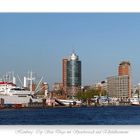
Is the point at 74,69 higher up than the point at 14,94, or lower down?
higher up

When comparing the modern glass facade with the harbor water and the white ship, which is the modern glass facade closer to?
the harbor water

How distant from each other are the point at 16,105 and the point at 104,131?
21.6 meters

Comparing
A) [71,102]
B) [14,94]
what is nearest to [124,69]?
[14,94]

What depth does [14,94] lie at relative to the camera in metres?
32.4

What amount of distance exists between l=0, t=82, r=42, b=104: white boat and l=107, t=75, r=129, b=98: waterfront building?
16.5ft

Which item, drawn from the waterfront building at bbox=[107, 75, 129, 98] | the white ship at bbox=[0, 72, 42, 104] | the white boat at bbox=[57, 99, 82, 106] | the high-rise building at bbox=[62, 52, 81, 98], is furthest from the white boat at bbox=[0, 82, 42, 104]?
the high-rise building at bbox=[62, 52, 81, 98]

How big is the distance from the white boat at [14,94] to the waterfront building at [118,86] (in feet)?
16.5

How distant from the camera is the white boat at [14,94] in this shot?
3169 cm

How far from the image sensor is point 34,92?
111 ft

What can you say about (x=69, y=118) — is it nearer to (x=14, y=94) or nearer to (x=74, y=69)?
(x=74, y=69)

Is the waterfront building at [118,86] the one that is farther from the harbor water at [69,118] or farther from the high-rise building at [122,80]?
the harbor water at [69,118]

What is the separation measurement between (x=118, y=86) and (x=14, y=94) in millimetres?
6785
